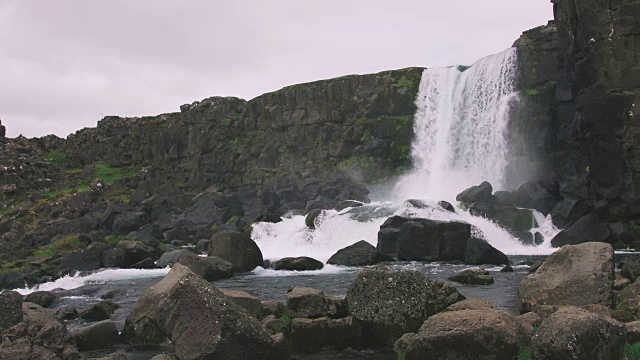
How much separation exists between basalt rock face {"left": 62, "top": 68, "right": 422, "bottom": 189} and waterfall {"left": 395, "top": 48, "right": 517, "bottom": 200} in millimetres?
2057

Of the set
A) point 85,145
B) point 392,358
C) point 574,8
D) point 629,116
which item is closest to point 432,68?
point 574,8

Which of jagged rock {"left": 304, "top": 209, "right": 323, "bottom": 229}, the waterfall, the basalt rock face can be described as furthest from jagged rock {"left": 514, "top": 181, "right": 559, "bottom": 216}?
the basalt rock face

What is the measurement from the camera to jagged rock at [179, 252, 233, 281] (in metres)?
24.5

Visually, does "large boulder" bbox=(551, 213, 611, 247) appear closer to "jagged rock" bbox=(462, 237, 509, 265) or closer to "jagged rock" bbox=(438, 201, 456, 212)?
"jagged rock" bbox=(462, 237, 509, 265)

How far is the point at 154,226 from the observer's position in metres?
46.2

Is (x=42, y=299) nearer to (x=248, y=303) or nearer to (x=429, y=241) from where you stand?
(x=248, y=303)

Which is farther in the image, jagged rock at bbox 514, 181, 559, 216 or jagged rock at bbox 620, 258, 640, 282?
jagged rock at bbox 514, 181, 559, 216

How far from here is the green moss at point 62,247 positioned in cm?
3784

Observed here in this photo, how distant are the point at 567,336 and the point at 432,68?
5331 centimetres

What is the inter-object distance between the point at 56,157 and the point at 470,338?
9407cm

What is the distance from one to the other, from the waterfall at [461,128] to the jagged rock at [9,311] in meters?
41.4

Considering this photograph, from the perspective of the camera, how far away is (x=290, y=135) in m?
65.6

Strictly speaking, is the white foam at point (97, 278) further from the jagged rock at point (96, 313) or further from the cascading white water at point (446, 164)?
the jagged rock at point (96, 313)

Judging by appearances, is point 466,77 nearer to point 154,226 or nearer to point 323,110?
point 323,110
